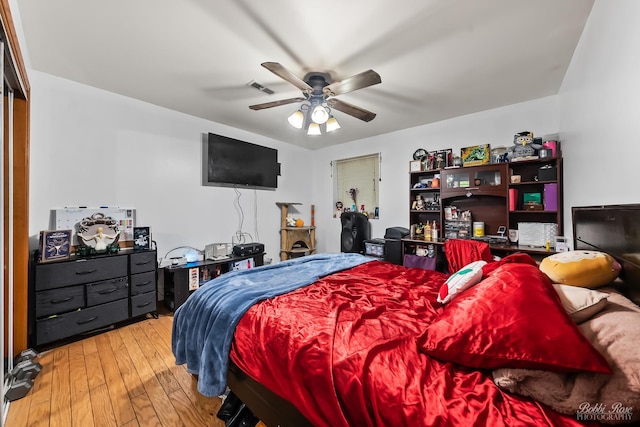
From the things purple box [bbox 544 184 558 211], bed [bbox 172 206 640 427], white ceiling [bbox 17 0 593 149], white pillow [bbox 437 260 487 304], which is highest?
white ceiling [bbox 17 0 593 149]

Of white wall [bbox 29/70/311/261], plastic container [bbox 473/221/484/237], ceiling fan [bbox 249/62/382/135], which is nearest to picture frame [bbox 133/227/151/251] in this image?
white wall [bbox 29/70/311/261]

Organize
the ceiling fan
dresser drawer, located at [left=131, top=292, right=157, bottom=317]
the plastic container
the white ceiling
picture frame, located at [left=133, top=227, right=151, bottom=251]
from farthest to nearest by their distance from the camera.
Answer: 1. the plastic container
2. picture frame, located at [left=133, top=227, right=151, bottom=251]
3. dresser drawer, located at [left=131, top=292, right=157, bottom=317]
4. the ceiling fan
5. the white ceiling

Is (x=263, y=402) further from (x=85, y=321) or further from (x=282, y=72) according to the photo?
(x=85, y=321)

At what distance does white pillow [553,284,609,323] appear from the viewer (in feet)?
2.81

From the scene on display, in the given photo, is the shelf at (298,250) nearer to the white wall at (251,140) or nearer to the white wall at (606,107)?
the white wall at (251,140)

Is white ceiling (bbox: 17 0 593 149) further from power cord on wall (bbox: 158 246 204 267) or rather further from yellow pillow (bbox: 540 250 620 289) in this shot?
power cord on wall (bbox: 158 246 204 267)

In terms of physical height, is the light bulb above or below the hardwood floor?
above

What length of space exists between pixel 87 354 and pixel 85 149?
6.58ft

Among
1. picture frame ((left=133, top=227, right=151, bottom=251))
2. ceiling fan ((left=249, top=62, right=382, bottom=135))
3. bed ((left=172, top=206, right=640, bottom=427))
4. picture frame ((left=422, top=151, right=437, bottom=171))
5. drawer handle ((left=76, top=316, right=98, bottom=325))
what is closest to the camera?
bed ((left=172, top=206, right=640, bottom=427))

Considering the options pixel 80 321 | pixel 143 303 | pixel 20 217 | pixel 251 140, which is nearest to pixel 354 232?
pixel 251 140

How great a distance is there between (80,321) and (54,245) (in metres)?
0.73

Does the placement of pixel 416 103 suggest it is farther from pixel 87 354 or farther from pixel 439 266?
pixel 87 354

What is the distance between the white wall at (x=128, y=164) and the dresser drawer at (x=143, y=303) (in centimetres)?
64

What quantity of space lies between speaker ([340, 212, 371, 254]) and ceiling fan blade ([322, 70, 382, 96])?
2.30 m
